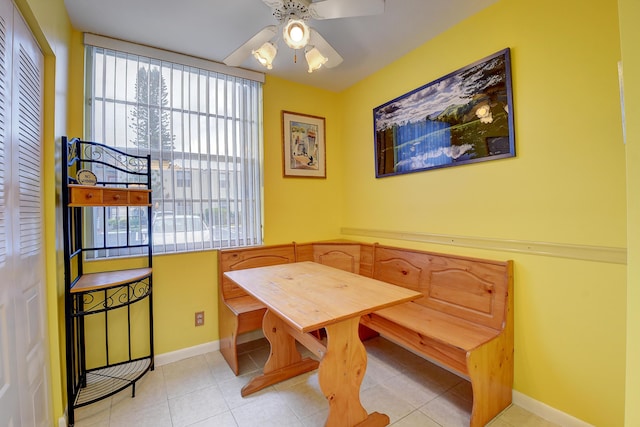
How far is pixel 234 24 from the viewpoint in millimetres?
2061

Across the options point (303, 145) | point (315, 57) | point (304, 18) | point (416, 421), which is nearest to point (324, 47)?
point (315, 57)

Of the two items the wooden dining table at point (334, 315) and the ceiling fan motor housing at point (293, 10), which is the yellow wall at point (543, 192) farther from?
the ceiling fan motor housing at point (293, 10)

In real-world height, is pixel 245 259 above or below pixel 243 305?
above

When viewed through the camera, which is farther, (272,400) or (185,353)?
(185,353)

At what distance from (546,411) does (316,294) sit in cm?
157

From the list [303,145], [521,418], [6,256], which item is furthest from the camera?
[303,145]

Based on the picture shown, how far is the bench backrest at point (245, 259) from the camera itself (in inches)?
99.3

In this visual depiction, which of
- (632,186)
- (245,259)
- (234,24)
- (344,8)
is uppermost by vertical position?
(234,24)

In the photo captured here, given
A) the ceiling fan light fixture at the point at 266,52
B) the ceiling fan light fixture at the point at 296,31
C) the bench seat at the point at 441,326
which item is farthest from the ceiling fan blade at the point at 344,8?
the bench seat at the point at 441,326

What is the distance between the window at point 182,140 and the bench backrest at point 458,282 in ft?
4.80

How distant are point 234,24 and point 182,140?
1030mm

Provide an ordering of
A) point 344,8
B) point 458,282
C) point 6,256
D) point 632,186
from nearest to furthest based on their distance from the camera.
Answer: point 632,186, point 6,256, point 344,8, point 458,282

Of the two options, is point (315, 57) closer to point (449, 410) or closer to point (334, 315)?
point (334, 315)

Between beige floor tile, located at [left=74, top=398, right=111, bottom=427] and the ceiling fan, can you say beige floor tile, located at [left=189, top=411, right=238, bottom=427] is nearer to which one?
beige floor tile, located at [left=74, top=398, right=111, bottom=427]
